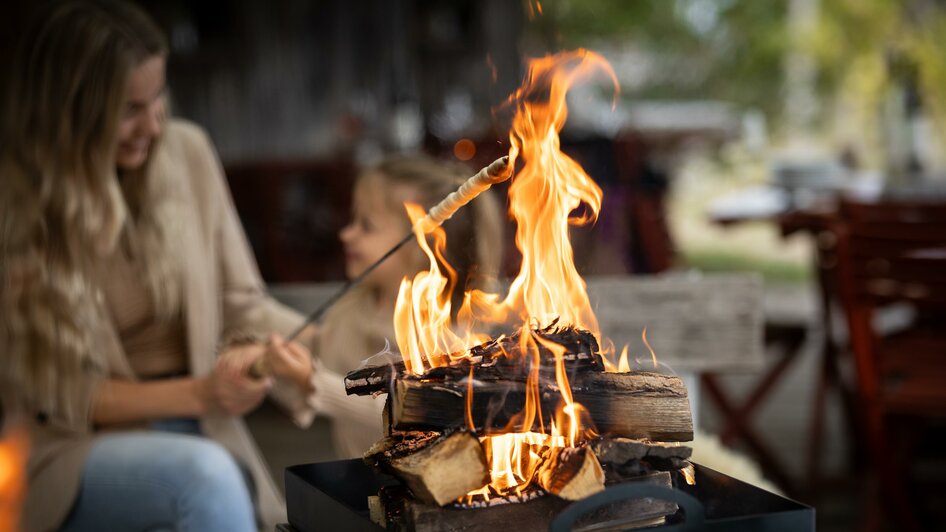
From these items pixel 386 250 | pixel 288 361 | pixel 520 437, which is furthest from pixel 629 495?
pixel 386 250

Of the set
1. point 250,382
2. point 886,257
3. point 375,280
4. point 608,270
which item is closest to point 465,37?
point 608,270

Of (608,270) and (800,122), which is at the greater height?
(800,122)

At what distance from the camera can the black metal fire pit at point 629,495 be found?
4.10ft

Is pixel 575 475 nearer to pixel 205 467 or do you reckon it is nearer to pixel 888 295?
pixel 205 467

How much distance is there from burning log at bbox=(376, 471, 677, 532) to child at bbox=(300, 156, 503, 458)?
2.72ft

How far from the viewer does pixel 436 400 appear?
1286 millimetres

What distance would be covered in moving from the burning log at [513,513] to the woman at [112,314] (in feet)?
2.36

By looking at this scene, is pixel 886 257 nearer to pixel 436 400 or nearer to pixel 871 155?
pixel 436 400

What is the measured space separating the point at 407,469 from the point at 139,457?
2.82 feet

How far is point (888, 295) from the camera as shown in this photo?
3045 mm

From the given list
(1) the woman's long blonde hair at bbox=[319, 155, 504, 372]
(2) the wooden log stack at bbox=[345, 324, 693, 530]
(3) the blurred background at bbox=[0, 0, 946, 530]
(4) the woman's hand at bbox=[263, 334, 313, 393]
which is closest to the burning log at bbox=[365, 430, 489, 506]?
(2) the wooden log stack at bbox=[345, 324, 693, 530]

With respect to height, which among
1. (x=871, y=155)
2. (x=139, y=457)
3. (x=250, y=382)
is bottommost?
(x=139, y=457)

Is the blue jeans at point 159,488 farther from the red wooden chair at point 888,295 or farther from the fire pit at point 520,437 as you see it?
the red wooden chair at point 888,295

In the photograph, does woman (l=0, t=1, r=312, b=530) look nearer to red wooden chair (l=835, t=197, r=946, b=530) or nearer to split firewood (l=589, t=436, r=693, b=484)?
split firewood (l=589, t=436, r=693, b=484)
